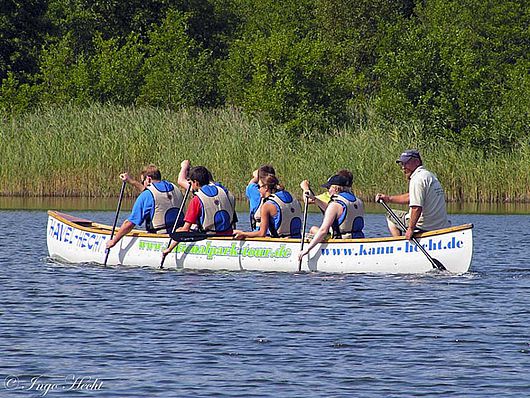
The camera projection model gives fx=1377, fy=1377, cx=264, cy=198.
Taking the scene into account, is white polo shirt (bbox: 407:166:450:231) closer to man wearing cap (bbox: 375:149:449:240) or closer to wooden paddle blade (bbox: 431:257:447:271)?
man wearing cap (bbox: 375:149:449:240)

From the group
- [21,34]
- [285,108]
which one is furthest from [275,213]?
[21,34]

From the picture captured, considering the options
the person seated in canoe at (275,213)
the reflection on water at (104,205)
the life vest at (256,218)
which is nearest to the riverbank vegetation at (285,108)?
the reflection on water at (104,205)

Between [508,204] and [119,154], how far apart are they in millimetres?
9183

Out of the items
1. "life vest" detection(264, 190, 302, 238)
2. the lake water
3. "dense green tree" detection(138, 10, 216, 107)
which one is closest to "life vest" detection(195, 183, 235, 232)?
"life vest" detection(264, 190, 302, 238)

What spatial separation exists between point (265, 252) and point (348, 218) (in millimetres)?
1160

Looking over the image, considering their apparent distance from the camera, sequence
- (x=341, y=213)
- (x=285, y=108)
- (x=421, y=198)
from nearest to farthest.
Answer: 1. (x=421, y=198)
2. (x=341, y=213)
3. (x=285, y=108)

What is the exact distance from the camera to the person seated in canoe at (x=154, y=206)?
18172mm

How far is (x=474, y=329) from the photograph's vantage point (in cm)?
1291

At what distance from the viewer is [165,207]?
18.4 m

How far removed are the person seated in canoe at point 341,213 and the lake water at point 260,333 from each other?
662 mm

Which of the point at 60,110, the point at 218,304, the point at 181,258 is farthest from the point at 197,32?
the point at 218,304

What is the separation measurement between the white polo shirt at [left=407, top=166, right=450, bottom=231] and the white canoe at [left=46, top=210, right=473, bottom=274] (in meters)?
0.46

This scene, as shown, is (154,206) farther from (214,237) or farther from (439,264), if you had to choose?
(439,264)

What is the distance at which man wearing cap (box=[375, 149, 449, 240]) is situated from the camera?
16766mm
